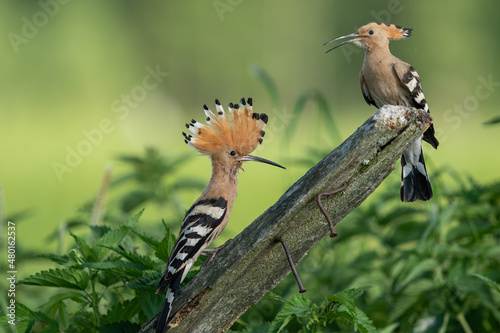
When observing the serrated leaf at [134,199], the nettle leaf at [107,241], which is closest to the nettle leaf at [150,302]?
the nettle leaf at [107,241]

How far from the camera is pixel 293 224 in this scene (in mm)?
1235

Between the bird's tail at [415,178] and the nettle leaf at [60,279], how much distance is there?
706 mm

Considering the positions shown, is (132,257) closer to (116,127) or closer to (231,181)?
(231,181)

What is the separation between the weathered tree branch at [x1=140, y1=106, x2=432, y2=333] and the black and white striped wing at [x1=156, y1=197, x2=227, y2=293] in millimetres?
38

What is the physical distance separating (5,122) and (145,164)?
11197 mm

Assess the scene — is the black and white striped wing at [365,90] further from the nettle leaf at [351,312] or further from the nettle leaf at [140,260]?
the nettle leaf at [140,260]

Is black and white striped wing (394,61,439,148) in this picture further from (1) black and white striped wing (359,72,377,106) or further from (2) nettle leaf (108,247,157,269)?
(2) nettle leaf (108,247,157,269)

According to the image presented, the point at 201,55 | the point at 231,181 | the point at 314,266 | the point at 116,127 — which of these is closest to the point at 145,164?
the point at 314,266

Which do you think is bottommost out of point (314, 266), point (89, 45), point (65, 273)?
point (65, 273)

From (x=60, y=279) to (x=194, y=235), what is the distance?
34cm

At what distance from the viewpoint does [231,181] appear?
129cm

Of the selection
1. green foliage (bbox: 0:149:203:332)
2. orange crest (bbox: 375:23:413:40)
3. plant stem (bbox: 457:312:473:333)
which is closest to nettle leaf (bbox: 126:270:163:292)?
green foliage (bbox: 0:149:203:332)

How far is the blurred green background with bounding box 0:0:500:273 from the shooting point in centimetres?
1167

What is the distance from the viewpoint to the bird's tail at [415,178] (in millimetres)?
1531
